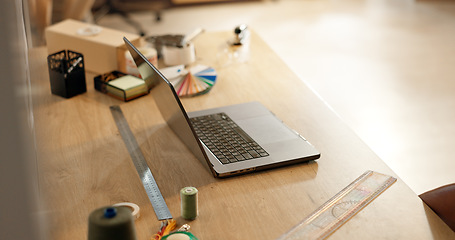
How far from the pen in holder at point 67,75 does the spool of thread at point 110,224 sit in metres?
0.90

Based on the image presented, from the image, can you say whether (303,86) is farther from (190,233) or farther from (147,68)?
(190,233)

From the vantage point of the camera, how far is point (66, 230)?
106cm

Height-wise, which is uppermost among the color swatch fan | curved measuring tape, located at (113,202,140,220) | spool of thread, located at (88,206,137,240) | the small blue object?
the small blue object

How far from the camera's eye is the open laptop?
125 centimetres

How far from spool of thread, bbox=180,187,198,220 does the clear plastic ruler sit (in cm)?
19

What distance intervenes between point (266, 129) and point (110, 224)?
2.32 feet

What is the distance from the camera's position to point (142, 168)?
129 centimetres

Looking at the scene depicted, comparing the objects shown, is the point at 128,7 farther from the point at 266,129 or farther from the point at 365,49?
the point at 266,129

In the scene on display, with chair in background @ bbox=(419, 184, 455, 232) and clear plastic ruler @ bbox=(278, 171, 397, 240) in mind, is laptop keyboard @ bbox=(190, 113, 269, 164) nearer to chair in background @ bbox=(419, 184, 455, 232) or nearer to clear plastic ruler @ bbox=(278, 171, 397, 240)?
clear plastic ruler @ bbox=(278, 171, 397, 240)

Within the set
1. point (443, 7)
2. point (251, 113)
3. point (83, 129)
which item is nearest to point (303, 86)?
point (251, 113)

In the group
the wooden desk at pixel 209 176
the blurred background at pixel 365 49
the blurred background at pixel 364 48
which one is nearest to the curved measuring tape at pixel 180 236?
the wooden desk at pixel 209 176

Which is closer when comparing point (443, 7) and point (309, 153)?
point (309, 153)

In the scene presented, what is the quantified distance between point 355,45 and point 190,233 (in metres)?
3.45

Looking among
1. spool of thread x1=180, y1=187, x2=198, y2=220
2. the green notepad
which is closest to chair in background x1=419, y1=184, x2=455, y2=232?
spool of thread x1=180, y1=187, x2=198, y2=220
